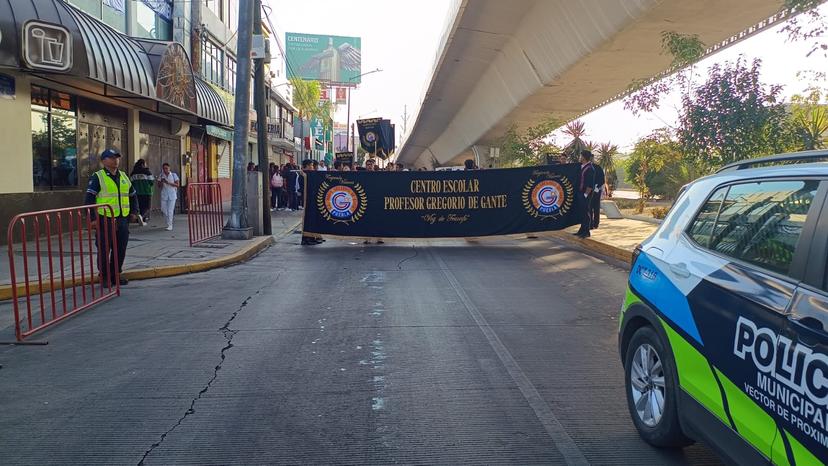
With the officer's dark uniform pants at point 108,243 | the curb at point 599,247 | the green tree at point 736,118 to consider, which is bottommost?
the curb at point 599,247

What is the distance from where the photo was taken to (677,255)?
3.96 metres

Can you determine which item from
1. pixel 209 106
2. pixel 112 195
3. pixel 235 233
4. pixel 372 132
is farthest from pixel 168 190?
pixel 372 132

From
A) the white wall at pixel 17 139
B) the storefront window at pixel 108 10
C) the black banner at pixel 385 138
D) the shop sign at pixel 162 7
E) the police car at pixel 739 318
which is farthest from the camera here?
the black banner at pixel 385 138

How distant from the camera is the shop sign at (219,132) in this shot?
26.3 metres

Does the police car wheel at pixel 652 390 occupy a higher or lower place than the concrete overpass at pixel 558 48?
lower

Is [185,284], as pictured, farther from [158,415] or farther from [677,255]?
[677,255]

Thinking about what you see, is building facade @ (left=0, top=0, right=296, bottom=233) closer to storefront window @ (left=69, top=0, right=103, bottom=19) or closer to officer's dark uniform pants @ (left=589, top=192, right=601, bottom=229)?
storefront window @ (left=69, top=0, right=103, bottom=19)

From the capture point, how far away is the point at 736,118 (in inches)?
391

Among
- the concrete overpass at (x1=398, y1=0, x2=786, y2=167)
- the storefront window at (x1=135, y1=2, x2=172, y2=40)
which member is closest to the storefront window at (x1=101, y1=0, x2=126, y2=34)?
the storefront window at (x1=135, y1=2, x2=172, y2=40)

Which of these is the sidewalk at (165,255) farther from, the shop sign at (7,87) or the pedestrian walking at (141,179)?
the shop sign at (7,87)

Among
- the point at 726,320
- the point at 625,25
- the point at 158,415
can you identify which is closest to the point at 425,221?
the point at 625,25

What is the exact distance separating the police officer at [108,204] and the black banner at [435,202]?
222 inches

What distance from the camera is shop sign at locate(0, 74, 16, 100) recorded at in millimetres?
12470

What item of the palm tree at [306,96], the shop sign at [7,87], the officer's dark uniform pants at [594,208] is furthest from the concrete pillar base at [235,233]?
the palm tree at [306,96]
